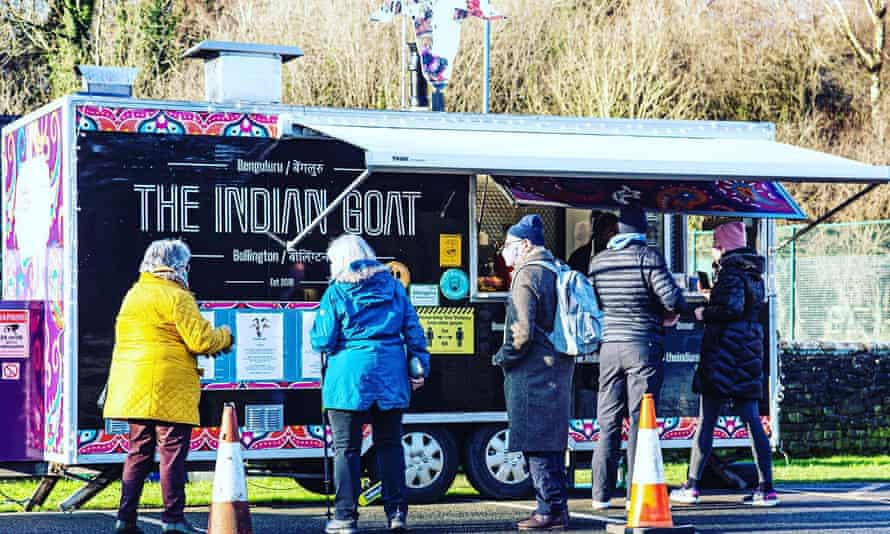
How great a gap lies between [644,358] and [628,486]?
856 mm

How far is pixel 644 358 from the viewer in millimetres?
10391

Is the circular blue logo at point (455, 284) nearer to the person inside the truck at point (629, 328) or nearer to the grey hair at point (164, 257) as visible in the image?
the person inside the truck at point (629, 328)

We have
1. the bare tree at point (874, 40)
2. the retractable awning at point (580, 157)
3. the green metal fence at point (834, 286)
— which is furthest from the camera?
the bare tree at point (874, 40)

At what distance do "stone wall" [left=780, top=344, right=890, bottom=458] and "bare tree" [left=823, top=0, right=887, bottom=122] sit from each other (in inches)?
684

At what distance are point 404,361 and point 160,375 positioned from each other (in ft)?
4.62

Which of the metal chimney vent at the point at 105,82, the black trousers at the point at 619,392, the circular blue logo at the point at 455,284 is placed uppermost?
Result: the metal chimney vent at the point at 105,82

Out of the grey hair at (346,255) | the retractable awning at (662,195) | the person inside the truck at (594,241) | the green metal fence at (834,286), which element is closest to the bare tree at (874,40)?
the green metal fence at (834,286)

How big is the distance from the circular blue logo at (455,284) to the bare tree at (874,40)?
2341 centimetres

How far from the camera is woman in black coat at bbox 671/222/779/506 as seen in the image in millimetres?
11078

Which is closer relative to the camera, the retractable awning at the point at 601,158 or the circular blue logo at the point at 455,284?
the retractable awning at the point at 601,158

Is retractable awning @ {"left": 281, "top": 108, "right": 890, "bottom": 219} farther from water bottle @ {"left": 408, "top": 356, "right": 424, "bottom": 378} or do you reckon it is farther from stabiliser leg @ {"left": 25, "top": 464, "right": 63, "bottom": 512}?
stabiliser leg @ {"left": 25, "top": 464, "right": 63, "bottom": 512}

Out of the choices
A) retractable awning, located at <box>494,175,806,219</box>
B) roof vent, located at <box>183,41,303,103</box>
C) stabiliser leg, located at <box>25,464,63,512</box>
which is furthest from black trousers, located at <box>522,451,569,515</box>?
stabiliser leg, located at <box>25,464,63,512</box>

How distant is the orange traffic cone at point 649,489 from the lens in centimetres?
923

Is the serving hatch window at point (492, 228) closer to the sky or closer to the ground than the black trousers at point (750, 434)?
closer to the sky
